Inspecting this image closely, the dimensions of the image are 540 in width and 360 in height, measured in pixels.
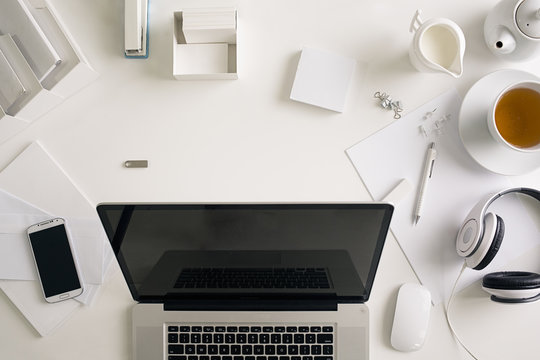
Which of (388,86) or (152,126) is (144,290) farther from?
(388,86)

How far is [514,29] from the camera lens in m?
0.74

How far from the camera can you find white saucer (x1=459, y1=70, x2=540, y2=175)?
2.60 feet

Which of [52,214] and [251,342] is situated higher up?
[52,214]

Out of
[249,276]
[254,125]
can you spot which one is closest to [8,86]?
[254,125]

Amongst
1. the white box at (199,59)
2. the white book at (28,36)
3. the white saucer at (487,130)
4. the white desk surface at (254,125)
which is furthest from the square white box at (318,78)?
the white book at (28,36)

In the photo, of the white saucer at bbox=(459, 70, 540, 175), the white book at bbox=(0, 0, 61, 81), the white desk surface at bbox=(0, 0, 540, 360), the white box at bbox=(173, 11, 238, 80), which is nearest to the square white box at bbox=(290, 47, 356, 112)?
the white desk surface at bbox=(0, 0, 540, 360)

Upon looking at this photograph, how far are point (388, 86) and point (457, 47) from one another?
0.45 feet

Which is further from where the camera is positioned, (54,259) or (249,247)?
(54,259)

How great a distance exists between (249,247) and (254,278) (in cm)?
8

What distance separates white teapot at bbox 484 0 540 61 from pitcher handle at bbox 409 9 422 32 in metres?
0.12

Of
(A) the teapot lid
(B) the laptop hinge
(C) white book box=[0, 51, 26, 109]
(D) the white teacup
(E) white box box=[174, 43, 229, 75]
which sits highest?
(A) the teapot lid

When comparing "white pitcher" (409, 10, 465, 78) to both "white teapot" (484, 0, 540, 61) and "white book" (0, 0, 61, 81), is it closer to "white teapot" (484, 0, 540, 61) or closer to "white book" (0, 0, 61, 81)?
"white teapot" (484, 0, 540, 61)

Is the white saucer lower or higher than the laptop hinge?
higher

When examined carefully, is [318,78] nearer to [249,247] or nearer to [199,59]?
[199,59]
